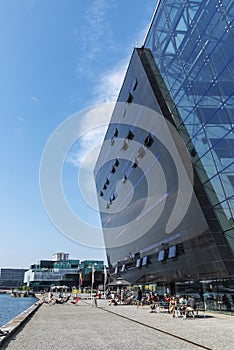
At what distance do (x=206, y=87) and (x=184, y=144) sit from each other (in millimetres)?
5326

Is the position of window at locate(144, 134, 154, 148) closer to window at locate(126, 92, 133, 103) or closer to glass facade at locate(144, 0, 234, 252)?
glass facade at locate(144, 0, 234, 252)

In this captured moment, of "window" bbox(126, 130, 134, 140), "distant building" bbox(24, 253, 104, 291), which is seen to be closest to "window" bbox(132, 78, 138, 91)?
"window" bbox(126, 130, 134, 140)

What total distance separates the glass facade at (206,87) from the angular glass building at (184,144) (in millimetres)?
65

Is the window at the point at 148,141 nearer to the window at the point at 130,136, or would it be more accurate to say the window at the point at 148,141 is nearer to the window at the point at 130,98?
the window at the point at 130,136

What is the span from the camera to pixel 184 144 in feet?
85.2

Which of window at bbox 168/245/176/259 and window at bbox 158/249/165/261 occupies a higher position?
window at bbox 158/249/165/261

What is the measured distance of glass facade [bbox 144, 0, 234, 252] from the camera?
19844 millimetres

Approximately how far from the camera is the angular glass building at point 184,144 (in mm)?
20750

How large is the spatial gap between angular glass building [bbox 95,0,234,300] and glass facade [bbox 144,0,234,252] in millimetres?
65

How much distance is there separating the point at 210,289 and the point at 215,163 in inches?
401

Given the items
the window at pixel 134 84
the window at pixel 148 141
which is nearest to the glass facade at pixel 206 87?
the window at pixel 148 141

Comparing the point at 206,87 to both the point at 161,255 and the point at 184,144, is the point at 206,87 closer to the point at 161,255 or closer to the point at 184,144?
the point at 184,144

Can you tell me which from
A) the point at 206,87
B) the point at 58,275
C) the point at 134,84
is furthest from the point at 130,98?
the point at 58,275

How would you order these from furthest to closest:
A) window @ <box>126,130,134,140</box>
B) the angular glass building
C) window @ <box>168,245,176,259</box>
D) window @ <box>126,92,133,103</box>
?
1. window @ <box>126,130,134,140</box>
2. window @ <box>126,92,133,103</box>
3. window @ <box>168,245,176,259</box>
4. the angular glass building
